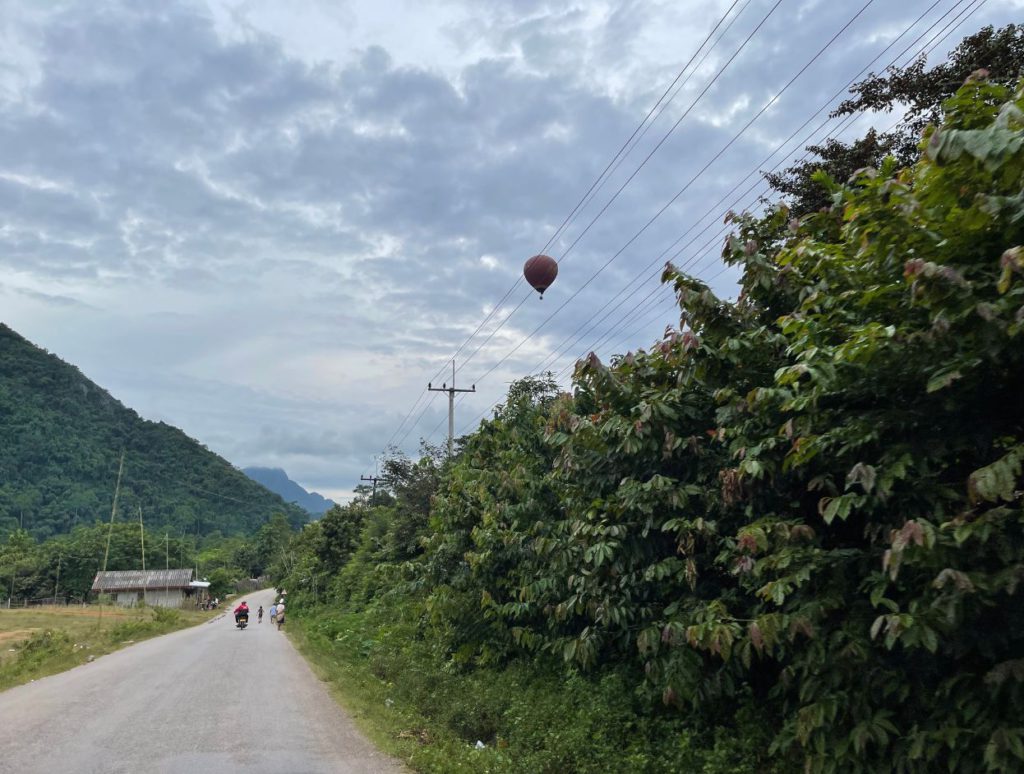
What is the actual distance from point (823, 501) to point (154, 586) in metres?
80.3

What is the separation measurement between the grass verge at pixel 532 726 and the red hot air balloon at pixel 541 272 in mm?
4891

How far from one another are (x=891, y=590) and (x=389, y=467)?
25.4 m

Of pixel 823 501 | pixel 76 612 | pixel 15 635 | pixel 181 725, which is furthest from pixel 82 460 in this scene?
pixel 823 501

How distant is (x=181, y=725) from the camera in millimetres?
10039

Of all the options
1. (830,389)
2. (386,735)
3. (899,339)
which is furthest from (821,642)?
(386,735)

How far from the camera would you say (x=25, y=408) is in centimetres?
9756

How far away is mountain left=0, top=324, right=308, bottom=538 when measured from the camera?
3647 inches

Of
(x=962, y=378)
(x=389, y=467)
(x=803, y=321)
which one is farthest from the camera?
(x=389, y=467)

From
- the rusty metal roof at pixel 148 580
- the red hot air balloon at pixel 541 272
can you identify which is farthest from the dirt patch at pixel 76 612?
the red hot air balloon at pixel 541 272

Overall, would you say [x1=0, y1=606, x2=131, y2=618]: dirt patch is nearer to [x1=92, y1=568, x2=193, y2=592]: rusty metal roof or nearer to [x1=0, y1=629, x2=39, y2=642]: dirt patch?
[x1=92, y1=568, x2=193, y2=592]: rusty metal roof

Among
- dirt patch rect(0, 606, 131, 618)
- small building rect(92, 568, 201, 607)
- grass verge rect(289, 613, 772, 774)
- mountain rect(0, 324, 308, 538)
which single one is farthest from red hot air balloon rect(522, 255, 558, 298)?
mountain rect(0, 324, 308, 538)

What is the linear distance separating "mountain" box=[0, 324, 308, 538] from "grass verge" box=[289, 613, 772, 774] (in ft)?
310

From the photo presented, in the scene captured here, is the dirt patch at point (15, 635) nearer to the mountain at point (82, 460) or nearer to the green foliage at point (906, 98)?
the green foliage at point (906, 98)

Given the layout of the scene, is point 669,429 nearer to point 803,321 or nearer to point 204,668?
point 803,321
